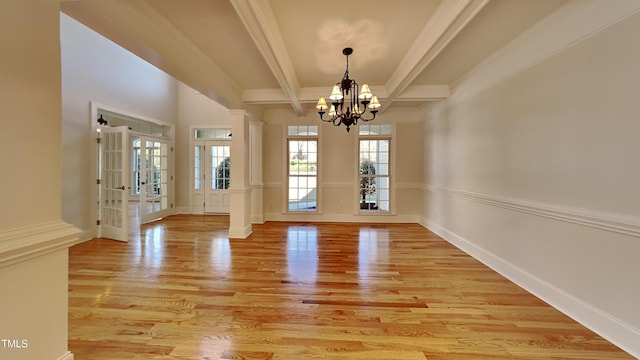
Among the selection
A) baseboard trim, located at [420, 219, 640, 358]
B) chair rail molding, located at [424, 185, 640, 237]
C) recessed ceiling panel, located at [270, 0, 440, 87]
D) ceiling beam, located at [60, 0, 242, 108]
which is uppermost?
recessed ceiling panel, located at [270, 0, 440, 87]

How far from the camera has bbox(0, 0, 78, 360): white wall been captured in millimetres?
1148

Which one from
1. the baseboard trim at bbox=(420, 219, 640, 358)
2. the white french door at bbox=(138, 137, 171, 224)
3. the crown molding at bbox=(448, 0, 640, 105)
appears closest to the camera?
the baseboard trim at bbox=(420, 219, 640, 358)

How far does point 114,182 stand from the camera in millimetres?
4465

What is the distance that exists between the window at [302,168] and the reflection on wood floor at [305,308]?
7.29ft

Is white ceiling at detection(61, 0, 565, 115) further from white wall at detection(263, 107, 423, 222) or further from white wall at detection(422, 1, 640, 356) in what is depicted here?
white wall at detection(263, 107, 423, 222)

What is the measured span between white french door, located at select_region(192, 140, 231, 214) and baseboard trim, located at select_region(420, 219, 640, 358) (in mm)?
5922

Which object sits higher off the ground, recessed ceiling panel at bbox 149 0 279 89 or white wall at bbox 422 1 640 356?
recessed ceiling panel at bbox 149 0 279 89

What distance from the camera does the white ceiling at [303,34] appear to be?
2.11 m

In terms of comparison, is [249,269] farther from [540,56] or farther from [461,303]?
[540,56]

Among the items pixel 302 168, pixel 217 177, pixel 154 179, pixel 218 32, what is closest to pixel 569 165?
pixel 218 32

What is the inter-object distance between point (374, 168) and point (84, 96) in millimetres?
5709

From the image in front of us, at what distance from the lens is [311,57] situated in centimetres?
326

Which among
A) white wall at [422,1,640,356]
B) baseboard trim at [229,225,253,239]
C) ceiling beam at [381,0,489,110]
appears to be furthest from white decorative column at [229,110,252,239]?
white wall at [422,1,640,356]

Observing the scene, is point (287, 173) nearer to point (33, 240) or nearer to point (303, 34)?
point (303, 34)
